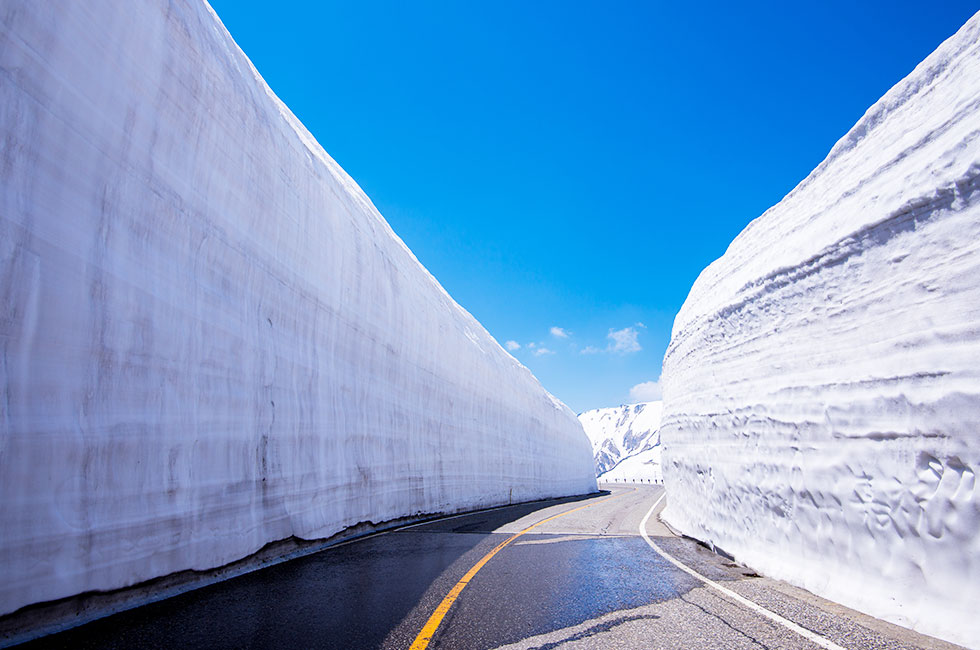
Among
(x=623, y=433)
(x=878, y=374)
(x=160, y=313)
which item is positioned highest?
(x=160, y=313)

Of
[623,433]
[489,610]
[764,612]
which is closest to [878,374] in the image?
[764,612]

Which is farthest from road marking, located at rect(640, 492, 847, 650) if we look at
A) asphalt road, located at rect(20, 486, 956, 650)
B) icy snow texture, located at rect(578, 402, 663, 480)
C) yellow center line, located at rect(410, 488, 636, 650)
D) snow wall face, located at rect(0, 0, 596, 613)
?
icy snow texture, located at rect(578, 402, 663, 480)

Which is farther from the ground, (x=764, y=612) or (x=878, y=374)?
(x=878, y=374)

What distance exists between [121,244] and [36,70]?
146 centimetres

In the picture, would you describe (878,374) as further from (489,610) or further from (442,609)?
(442,609)

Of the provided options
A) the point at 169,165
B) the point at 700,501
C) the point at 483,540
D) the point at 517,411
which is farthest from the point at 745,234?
the point at 517,411

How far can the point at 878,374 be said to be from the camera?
15.3ft

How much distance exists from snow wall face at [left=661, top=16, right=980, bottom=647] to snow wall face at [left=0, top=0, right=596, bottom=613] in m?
6.48

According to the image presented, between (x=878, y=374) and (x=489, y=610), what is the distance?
165 inches

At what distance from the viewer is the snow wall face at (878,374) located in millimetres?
3814

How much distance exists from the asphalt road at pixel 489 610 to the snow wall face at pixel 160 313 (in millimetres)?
883

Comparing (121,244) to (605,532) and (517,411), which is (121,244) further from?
(517,411)

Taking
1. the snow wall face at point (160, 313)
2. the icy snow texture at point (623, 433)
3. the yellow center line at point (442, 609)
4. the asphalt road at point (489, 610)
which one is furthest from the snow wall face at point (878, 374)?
the icy snow texture at point (623, 433)

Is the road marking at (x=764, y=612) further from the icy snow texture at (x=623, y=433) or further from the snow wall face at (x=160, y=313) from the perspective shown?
the icy snow texture at (x=623, y=433)
